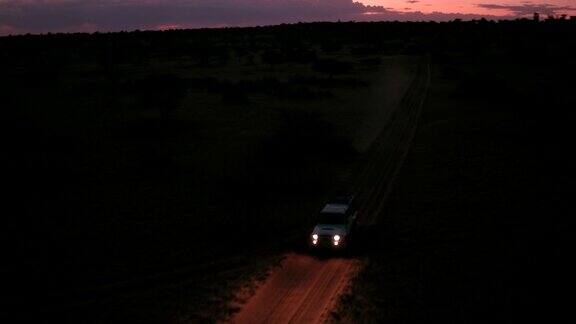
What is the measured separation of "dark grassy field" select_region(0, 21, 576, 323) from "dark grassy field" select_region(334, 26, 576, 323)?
0.08m

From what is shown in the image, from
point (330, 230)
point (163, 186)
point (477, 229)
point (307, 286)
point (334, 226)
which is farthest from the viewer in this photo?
point (163, 186)

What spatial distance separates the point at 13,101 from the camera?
58.1m

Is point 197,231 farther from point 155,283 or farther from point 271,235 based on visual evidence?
point 155,283

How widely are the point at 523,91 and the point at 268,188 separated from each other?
145 feet

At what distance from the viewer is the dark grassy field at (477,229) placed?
16.4m

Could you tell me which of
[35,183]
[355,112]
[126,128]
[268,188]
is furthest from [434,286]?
[355,112]

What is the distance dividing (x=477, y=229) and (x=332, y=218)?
6078 mm

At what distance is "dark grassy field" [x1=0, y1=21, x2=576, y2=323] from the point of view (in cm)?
1758

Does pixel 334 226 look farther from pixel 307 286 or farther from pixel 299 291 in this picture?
pixel 299 291

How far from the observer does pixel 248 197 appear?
26.9 m

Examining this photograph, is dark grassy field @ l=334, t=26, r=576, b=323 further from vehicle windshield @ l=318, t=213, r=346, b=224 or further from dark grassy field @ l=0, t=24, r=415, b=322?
dark grassy field @ l=0, t=24, r=415, b=322

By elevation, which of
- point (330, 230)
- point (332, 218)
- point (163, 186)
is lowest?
point (163, 186)

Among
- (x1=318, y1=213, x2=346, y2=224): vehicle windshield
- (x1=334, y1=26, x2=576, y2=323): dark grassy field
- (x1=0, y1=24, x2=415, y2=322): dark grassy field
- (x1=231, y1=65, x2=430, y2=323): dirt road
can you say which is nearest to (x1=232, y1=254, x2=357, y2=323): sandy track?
(x1=231, y1=65, x2=430, y2=323): dirt road

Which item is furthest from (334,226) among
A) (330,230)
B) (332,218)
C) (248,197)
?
(248,197)
